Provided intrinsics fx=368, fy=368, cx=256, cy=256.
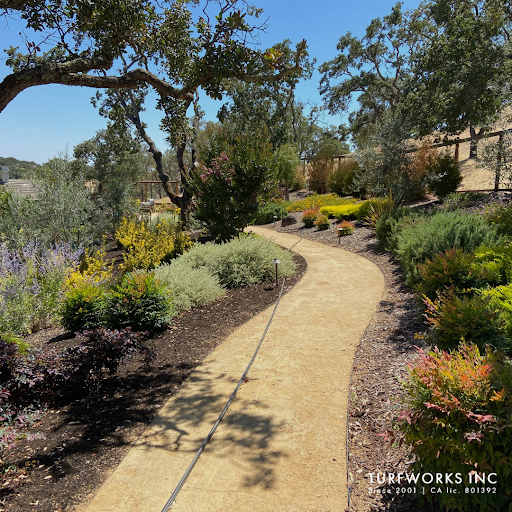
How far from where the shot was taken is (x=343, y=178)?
21766 mm

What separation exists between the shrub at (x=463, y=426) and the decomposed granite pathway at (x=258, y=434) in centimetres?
74

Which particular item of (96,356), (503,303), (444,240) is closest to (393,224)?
(444,240)

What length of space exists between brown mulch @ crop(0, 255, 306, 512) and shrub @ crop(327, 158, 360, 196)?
17519mm

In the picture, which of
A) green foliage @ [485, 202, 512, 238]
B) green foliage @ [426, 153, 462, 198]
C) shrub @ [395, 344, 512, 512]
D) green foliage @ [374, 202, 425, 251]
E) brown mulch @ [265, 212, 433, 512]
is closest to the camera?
shrub @ [395, 344, 512, 512]

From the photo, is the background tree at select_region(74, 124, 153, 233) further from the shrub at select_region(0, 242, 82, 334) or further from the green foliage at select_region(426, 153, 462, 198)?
the green foliage at select_region(426, 153, 462, 198)

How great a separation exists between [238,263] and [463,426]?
6167 mm

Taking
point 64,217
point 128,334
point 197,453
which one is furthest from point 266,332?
point 64,217

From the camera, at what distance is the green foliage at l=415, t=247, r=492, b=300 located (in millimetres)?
4348

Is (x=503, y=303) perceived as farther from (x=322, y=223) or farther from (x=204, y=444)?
(x=322, y=223)

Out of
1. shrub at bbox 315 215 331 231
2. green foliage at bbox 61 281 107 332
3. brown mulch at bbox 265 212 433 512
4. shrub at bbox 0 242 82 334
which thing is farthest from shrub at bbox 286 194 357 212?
green foliage at bbox 61 281 107 332

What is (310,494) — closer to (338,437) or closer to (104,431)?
(338,437)

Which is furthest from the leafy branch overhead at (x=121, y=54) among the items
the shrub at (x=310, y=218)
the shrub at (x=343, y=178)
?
the shrub at (x=343, y=178)

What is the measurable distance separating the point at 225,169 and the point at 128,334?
22.2ft

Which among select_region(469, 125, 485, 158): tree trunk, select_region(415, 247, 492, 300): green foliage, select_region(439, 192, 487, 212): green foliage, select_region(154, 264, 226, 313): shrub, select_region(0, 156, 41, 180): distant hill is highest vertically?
select_region(0, 156, 41, 180): distant hill
